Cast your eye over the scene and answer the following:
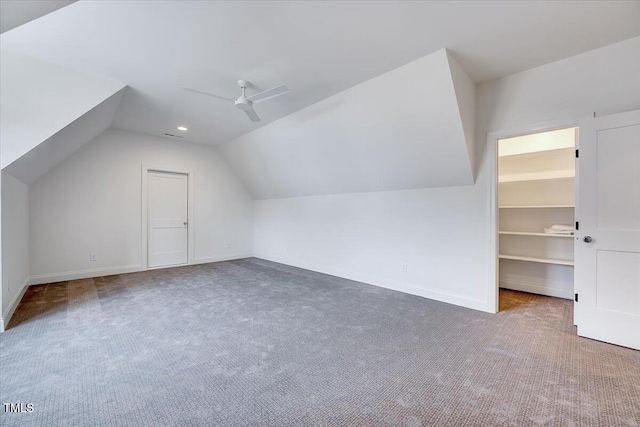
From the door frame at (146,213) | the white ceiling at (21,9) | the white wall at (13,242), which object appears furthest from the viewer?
the door frame at (146,213)

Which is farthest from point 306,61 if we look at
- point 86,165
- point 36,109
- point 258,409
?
point 86,165

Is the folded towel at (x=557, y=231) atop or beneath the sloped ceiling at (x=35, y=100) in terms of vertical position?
beneath

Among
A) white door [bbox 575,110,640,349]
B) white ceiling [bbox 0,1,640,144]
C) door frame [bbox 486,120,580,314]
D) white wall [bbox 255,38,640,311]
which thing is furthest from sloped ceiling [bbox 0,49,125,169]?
white door [bbox 575,110,640,349]

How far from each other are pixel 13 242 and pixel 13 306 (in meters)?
0.74

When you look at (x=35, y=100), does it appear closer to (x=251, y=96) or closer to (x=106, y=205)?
(x=251, y=96)

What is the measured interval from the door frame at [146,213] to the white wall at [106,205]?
50 millimetres

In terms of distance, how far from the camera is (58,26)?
7.41 ft

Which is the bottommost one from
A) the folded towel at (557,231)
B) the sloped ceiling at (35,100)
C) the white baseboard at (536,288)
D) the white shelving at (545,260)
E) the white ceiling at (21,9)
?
the white baseboard at (536,288)

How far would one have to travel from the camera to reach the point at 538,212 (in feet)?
13.6

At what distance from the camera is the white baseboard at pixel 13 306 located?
2.67m

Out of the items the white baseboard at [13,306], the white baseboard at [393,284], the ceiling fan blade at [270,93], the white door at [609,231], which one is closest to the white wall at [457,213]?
the white baseboard at [393,284]

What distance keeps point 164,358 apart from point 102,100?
2.85 m

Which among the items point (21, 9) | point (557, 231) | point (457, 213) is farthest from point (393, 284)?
point (21, 9)

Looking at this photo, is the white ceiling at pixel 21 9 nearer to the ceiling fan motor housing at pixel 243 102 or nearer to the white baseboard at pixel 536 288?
the ceiling fan motor housing at pixel 243 102
